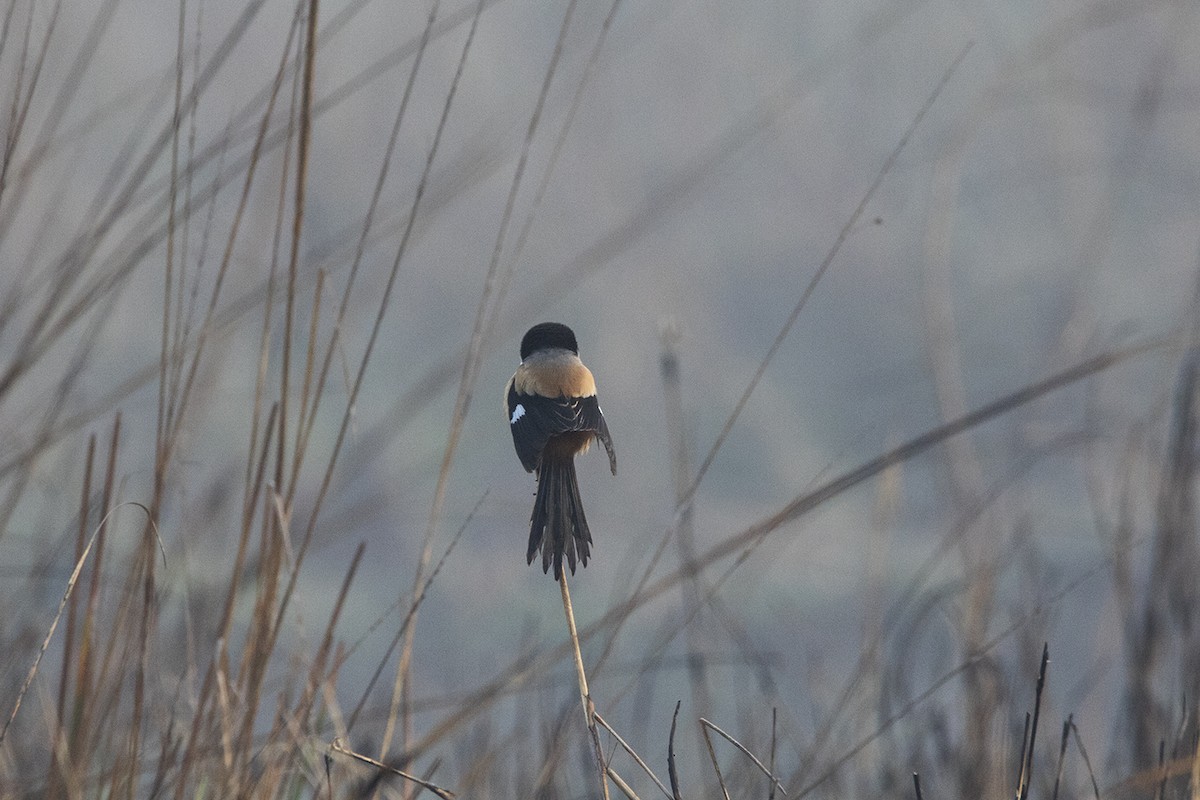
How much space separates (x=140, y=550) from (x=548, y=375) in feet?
1.33

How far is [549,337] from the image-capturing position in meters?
0.83

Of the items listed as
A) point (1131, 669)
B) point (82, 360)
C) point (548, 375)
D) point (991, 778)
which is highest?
point (82, 360)

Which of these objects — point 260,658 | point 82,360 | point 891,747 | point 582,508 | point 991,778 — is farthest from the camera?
point 891,747

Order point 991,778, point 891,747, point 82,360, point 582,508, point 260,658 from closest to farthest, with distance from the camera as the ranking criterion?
1. point 582,508
2. point 260,658
3. point 82,360
4. point 991,778
5. point 891,747

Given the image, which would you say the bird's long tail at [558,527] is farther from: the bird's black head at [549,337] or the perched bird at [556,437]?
the bird's black head at [549,337]

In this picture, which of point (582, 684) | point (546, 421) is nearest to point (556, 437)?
point (546, 421)

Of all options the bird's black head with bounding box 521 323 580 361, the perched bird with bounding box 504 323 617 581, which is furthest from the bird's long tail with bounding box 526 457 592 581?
the bird's black head with bounding box 521 323 580 361

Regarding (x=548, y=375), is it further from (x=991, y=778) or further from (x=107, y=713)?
(x=991, y=778)

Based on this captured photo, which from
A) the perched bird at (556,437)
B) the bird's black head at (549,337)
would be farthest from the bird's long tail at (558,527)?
the bird's black head at (549,337)

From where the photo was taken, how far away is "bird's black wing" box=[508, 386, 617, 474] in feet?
2.46

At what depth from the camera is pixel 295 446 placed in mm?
926

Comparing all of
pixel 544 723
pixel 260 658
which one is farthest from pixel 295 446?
pixel 544 723

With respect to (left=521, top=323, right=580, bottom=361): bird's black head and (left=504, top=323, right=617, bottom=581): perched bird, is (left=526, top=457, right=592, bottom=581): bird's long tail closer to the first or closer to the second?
(left=504, top=323, right=617, bottom=581): perched bird

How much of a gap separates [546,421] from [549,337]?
0.10m
